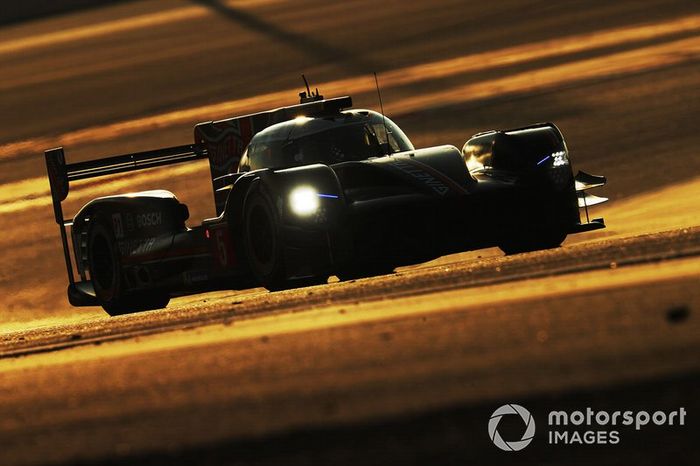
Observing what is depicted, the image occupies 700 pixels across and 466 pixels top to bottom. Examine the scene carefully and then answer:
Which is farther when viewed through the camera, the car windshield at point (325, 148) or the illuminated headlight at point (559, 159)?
the car windshield at point (325, 148)

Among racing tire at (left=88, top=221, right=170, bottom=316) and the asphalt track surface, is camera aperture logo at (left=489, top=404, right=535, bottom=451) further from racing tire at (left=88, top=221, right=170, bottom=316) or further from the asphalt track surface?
racing tire at (left=88, top=221, right=170, bottom=316)

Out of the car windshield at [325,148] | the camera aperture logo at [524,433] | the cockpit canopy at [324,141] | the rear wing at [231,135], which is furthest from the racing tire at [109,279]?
the camera aperture logo at [524,433]

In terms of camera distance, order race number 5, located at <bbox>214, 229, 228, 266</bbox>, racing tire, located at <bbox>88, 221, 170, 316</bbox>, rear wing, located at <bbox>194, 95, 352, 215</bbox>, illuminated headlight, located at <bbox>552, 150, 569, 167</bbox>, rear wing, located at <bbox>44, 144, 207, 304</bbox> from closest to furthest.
Answer: race number 5, located at <bbox>214, 229, 228, 266</bbox>
illuminated headlight, located at <bbox>552, 150, 569, 167</bbox>
racing tire, located at <bbox>88, 221, 170, 316</bbox>
rear wing, located at <bbox>194, 95, 352, 215</bbox>
rear wing, located at <bbox>44, 144, 207, 304</bbox>

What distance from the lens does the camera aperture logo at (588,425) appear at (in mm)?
3092

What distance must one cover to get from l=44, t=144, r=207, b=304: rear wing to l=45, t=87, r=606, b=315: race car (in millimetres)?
23

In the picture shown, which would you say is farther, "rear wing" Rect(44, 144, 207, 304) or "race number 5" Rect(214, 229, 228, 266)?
"rear wing" Rect(44, 144, 207, 304)

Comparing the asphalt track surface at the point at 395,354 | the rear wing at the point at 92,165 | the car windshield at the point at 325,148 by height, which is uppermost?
the rear wing at the point at 92,165

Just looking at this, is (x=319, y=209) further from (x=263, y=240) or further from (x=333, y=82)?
(x=333, y=82)

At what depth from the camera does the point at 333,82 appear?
28.6 meters

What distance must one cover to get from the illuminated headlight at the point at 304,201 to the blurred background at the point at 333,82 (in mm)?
5940

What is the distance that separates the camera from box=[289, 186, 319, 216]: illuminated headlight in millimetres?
9297

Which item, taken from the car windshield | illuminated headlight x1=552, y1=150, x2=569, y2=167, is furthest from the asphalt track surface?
the car windshield

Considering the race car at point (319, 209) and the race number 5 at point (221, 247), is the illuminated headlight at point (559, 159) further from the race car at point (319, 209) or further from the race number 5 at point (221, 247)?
the race number 5 at point (221, 247)

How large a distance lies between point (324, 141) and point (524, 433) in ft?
26.2
